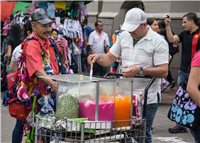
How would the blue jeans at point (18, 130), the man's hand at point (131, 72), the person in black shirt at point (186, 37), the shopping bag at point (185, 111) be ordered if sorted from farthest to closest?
1. the person in black shirt at point (186, 37)
2. the blue jeans at point (18, 130)
3. the shopping bag at point (185, 111)
4. the man's hand at point (131, 72)

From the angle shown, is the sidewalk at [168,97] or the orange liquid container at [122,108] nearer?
the orange liquid container at [122,108]

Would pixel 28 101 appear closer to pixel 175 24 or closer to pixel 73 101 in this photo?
pixel 73 101

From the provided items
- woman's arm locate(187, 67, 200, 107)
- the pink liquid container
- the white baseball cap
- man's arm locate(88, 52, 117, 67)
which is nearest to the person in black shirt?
man's arm locate(88, 52, 117, 67)

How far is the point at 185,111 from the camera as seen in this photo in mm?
3566

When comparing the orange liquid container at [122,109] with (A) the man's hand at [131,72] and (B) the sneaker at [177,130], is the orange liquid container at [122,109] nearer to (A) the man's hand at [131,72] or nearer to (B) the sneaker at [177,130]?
(A) the man's hand at [131,72]

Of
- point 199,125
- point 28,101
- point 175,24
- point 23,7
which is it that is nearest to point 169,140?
point 199,125

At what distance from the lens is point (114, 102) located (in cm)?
253

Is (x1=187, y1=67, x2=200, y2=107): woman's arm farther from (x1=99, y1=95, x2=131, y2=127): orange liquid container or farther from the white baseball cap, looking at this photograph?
(x1=99, y1=95, x2=131, y2=127): orange liquid container

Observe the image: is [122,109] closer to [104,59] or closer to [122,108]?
[122,108]

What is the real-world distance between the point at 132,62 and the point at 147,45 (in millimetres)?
246

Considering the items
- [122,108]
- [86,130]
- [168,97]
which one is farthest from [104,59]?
[168,97]

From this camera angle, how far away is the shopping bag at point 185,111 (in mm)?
3471

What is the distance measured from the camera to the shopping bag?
3.47 metres

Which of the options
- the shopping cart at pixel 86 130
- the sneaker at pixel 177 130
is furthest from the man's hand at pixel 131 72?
the sneaker at pixel 177 130
